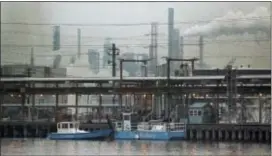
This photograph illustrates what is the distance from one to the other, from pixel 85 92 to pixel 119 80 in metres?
1.25

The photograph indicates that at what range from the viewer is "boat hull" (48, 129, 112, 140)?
769 inches

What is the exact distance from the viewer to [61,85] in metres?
22.4

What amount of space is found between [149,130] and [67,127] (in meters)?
2.55

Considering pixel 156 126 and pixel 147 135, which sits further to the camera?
pixel 156 126

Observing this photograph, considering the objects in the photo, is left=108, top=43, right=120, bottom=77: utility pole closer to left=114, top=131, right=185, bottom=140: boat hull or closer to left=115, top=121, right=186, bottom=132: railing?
left=115, top=121, right=186, bottom=132: railing

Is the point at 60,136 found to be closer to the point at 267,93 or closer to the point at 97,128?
the point at 97,128

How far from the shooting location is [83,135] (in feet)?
64.2

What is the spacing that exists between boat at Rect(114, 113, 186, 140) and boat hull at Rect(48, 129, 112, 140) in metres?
0.33

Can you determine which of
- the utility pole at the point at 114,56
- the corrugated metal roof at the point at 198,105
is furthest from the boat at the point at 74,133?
the corrugated metal roof at the point at 198,105

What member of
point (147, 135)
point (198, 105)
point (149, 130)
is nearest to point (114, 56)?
point (198, 105)

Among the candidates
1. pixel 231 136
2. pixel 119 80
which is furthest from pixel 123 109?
pixel 231 136

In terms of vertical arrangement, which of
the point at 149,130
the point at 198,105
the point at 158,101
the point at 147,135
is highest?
the point at 158,101

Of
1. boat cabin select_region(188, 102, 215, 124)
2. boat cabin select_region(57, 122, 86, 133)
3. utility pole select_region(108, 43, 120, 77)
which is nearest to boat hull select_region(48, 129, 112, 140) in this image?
boat cabin select_region(57, 122, 86, 133)

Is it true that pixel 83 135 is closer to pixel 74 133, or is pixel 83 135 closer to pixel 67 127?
pixel 74 133
